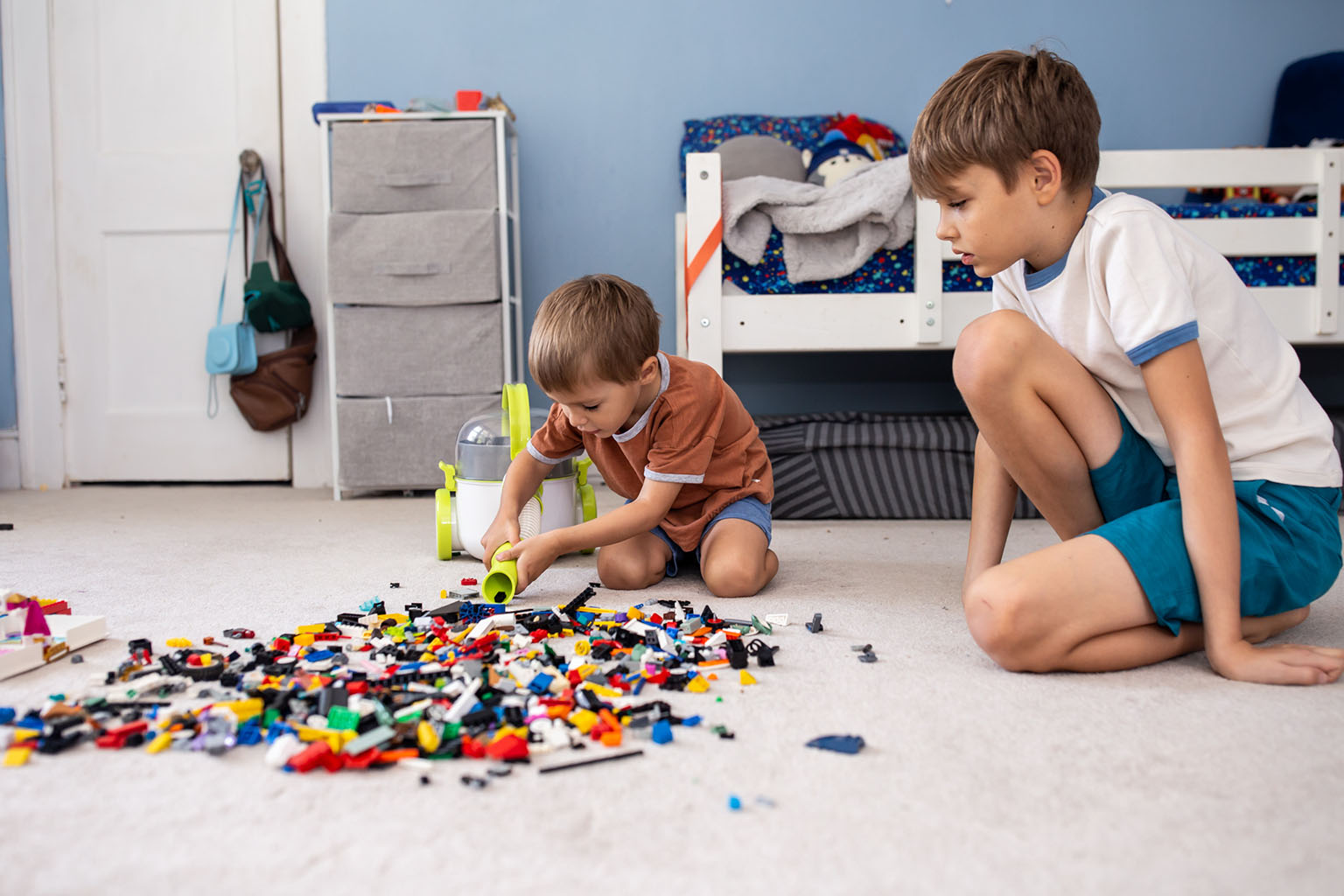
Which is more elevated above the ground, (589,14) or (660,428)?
(589,14)

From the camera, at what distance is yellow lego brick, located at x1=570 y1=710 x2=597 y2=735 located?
813 millimetres

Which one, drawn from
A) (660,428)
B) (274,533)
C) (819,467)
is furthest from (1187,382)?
(274,533)

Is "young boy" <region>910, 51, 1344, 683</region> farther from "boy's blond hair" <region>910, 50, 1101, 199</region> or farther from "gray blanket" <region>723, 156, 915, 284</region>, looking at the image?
"gray blanket" <region>723, 156, 915, 284</region>

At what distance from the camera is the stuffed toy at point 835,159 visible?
8.23 feet

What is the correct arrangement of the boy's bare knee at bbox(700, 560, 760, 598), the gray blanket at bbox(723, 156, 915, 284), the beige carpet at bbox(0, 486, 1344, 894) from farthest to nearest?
the gray blanket at bbox(723, 156, 915, 284) < the boy's bare knee at bbox(700, 560, 760, 598) < the beige carpet at bbox(0, 486, 1344, 894)

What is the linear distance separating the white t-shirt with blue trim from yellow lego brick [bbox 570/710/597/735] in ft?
2.09

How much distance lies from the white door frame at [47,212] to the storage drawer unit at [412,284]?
41cm

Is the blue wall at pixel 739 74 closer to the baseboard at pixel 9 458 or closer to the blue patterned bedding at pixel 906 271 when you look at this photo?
the blue patterned bedding at pixel 906 271

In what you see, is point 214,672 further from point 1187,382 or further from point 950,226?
point 1187,382

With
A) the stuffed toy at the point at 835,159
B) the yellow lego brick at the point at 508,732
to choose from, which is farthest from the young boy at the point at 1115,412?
the stuffed toy at the point at 835,159

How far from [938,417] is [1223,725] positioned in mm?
1482

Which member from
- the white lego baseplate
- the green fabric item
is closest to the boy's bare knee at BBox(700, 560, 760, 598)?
the white lego baseplate

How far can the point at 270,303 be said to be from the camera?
278 centimetres

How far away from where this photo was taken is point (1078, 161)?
1011mm
